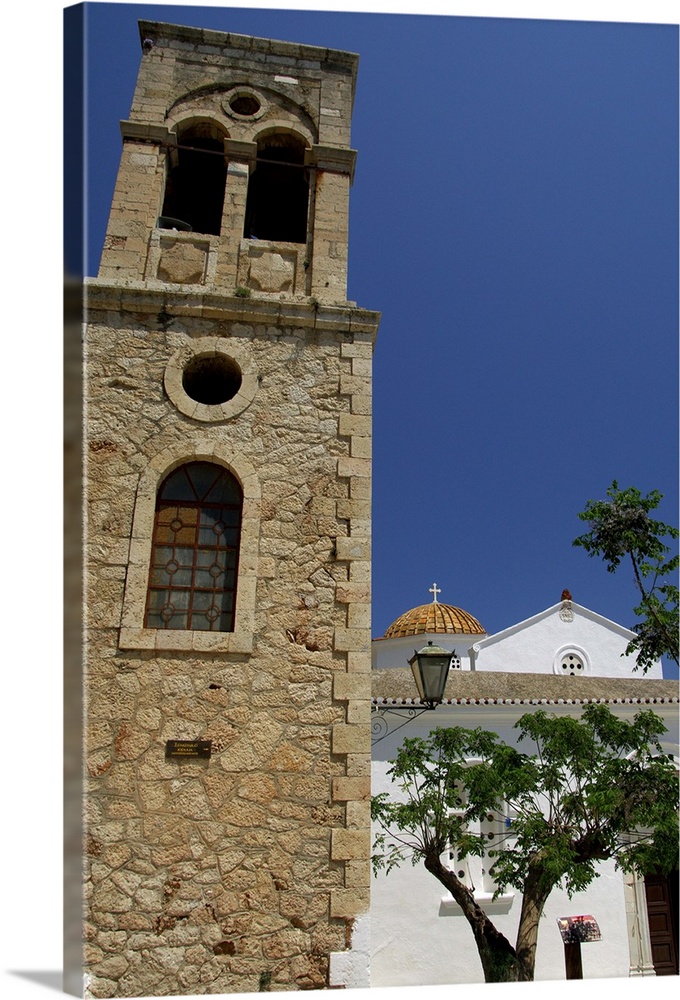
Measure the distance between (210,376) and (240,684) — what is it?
2539 millimetres

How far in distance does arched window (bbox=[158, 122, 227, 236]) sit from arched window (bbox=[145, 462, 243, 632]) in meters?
2.59

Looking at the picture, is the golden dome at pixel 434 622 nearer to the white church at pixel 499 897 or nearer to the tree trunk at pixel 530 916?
the white church at pixel 499 897

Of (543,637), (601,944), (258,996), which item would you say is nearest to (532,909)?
(258,996)

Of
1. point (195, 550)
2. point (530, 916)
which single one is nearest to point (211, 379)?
point (195, 550)

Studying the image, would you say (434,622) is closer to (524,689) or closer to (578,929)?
(524,689)

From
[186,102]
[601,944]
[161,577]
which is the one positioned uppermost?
[186,102]

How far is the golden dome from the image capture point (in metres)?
16.8

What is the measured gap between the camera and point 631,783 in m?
6.60

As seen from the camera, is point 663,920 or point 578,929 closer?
point 578,929

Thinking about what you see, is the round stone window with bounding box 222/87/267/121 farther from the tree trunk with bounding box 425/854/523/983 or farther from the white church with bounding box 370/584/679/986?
the tree trunk with bounding box 425/854/523/983

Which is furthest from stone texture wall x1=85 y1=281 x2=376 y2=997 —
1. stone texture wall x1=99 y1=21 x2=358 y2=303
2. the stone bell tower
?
stone texture wall x1=99 y1=21 x2=358 y2=303

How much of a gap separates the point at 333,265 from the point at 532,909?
630 cm

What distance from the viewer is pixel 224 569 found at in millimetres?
4934

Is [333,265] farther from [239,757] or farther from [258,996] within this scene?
[258,996]
